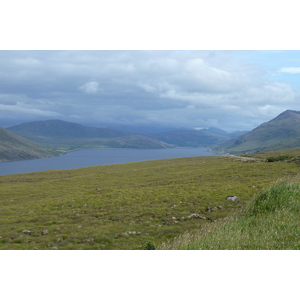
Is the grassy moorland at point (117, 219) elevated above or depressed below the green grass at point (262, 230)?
below

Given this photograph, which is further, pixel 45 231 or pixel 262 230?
pixel 45 231

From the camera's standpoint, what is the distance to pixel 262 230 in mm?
13047

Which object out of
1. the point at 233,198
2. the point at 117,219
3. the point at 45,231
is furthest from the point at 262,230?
the point at 233,198

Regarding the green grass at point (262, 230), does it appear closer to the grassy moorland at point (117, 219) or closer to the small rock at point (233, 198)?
the grassy moorland at point (117, 219)

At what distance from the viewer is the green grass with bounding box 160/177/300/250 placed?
36.4 ft

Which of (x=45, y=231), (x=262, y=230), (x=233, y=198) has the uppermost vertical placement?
(x=262, y=230)

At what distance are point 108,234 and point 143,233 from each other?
8.10ft

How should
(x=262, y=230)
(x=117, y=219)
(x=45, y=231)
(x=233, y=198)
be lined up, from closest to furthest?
(x=262, y=230), (x=45, y=231), (x=117, y=219), (x=233, y=198)

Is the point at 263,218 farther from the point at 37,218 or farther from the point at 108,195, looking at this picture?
the point at 108,195

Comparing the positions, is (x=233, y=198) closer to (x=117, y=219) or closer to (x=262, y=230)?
(x=117, y=219)

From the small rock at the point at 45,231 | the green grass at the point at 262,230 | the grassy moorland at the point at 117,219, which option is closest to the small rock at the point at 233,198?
the grassy moorland at the point at 117,219

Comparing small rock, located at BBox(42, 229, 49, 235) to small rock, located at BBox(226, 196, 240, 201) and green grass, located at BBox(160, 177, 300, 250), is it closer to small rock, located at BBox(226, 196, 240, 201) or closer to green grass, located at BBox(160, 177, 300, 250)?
green grass, located at BBox(160, 177, 300, 250)

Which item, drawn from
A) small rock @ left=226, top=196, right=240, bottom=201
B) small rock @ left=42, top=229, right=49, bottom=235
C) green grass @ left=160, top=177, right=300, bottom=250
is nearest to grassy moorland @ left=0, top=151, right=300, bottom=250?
small rock @ left=42, top=229, right=49, bottom=235

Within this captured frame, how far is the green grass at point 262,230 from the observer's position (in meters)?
11.1
